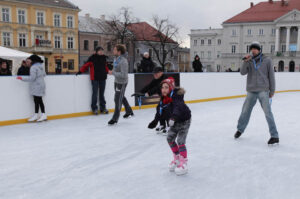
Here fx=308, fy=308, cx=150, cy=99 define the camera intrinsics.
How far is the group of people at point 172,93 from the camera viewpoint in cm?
362

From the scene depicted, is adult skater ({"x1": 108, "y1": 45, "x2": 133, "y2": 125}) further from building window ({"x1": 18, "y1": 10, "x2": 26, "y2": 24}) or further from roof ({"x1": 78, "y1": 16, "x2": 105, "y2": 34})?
roof ({"x1": 78, "y1": 16, "x2": 105, "y2": 34})

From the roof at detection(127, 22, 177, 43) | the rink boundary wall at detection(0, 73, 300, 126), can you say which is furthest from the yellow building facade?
the rink boundary wall at detection(0, 73, 300, 126)

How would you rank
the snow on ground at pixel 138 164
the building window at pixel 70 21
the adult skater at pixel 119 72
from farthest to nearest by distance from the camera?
1. the building window at pixel 70 21
2. the adult skater at pixel 119 72
3. the snow on ground at pixel 138 164

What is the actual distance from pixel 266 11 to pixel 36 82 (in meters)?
61.0

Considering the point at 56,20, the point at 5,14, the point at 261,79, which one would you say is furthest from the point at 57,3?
the point at 261,79

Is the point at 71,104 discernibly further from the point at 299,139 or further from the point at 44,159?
the point at 299,139

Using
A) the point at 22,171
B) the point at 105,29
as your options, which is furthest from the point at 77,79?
the point at 105,29

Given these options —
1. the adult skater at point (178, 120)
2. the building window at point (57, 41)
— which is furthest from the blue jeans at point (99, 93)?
the building window at point (57, 41)

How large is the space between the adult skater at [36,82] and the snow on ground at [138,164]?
0.70m

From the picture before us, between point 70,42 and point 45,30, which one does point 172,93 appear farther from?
point 70,42

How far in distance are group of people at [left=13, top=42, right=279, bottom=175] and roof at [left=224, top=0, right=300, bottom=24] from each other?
2229 inches

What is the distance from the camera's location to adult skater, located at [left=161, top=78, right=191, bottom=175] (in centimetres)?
352

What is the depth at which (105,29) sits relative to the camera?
1917 inches

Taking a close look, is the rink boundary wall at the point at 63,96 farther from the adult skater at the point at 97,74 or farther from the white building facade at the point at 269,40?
the white building facade at the point at 269,40
